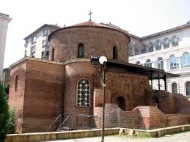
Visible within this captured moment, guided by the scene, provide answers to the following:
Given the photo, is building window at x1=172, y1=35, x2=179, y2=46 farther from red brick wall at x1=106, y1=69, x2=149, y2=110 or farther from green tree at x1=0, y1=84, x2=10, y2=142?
green tree at x1=0, y1=84, x2=10, y2=142

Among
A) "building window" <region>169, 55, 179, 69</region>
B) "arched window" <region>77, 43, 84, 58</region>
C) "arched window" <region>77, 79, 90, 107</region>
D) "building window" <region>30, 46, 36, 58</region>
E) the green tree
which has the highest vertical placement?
"building window" <region>30, 46, 36, 58</region>

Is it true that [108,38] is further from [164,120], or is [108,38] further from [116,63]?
[164,120]

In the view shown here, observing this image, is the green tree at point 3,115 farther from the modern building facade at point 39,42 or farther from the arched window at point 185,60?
the modern building facade at point 39,42

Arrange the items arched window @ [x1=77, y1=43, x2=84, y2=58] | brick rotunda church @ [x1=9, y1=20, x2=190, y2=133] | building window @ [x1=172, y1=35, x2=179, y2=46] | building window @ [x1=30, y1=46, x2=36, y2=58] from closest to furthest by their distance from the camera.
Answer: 1. brick rotunda church @ [x1=9, y1=20, x2=190, y2=133]
2. arched window @ [x1=77, y1=43, x2=84, y2=58]
3. building window @ [x1=172, y1=35, x2=179, y2=46]
4. building window @ [x1=30, y1=46, x2=36, y2=58]

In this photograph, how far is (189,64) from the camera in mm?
39281

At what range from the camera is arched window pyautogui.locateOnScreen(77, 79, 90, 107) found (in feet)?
64.4

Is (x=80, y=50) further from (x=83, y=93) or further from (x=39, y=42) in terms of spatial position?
(x=39, y=42)

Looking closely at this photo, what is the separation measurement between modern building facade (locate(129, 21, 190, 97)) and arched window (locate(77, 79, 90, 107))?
23716 mm

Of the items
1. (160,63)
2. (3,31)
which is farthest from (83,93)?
(160,63)

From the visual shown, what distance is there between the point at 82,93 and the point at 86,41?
17.5 ft

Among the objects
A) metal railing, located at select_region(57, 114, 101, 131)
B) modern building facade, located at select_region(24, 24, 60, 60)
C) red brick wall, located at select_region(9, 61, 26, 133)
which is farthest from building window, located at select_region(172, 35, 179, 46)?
red brick wall, located at select_region(9, 61, 26, 133)

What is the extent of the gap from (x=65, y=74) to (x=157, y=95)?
8565mm

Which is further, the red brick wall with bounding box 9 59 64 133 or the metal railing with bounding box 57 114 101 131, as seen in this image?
the red brick wall with bounding box 9 59 64 133

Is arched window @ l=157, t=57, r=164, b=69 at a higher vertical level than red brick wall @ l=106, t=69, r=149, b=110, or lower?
higher
